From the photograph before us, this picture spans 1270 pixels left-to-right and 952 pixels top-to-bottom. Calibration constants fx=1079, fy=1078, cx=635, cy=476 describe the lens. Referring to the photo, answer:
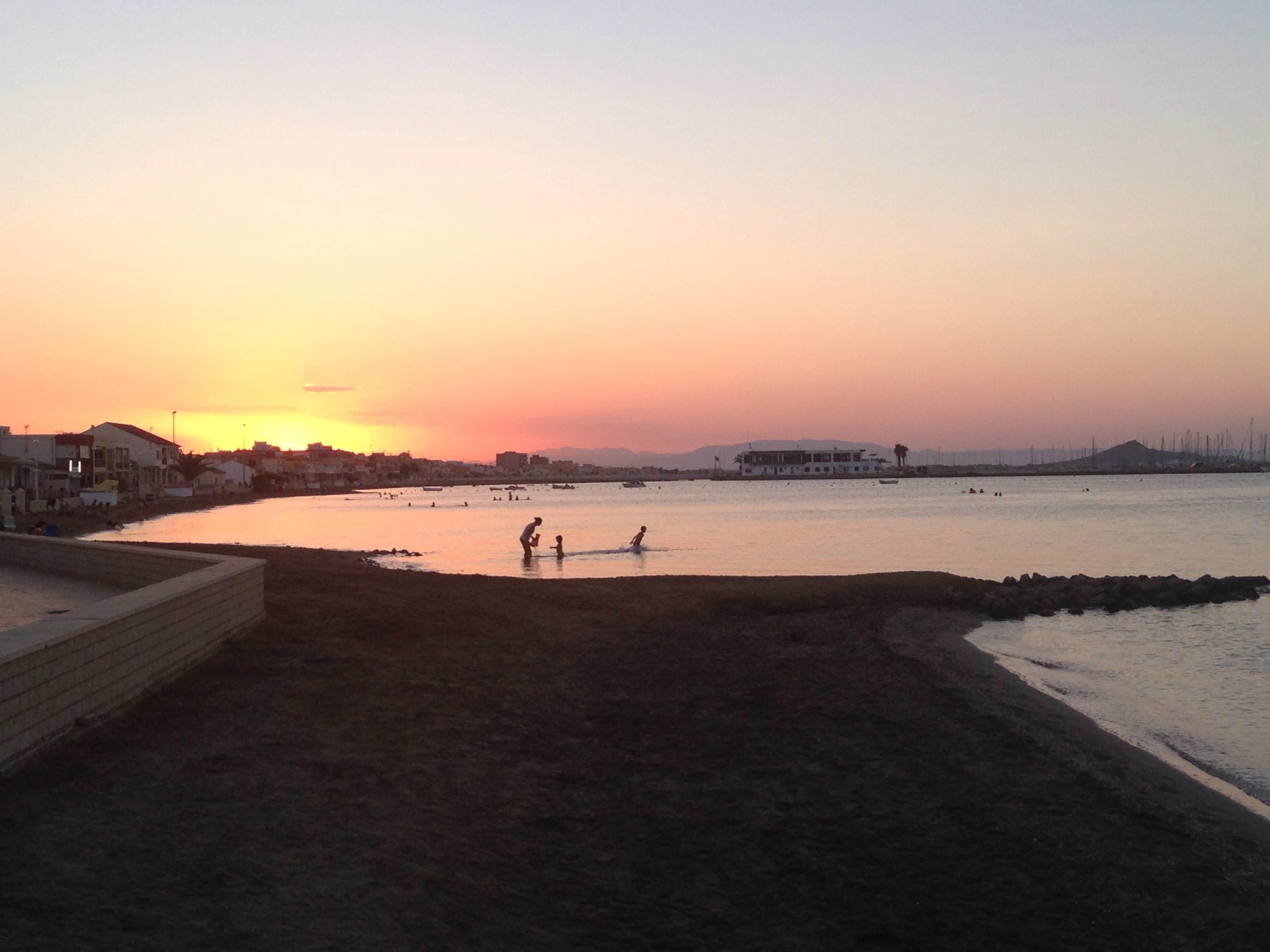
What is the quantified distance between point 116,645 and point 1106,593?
65.0 feet

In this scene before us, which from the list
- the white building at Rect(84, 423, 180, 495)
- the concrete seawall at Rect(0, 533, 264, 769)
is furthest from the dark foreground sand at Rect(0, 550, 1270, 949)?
the white building at Rect(84, 423, 180, 495)

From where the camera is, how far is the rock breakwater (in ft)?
68.2

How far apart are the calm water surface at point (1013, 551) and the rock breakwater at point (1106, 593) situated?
0.53m

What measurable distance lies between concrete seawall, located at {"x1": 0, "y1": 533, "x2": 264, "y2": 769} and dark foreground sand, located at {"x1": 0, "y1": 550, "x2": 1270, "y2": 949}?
23 cm

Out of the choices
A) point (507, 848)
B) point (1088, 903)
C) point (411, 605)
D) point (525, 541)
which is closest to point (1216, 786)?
point (1088, 903)

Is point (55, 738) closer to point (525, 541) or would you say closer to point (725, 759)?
point (725, 759)

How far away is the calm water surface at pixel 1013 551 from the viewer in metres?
12.6

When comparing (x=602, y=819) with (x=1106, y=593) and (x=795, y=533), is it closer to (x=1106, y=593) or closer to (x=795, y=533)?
(x=1106, y=593)

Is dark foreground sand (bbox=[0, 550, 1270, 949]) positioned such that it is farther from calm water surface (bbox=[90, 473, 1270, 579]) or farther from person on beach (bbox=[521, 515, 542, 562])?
person on beach (bbox=[521, 515, 542, 562])

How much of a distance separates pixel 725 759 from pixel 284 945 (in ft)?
15.9

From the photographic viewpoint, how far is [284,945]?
15.2ft

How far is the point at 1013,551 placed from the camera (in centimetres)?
3984

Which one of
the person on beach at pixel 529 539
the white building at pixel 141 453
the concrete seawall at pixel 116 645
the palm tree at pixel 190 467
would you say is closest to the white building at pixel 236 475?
the palm tree at pixel 190 467

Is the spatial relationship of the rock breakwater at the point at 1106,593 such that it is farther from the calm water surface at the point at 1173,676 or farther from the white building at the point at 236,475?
the white building at the point at 236,475
